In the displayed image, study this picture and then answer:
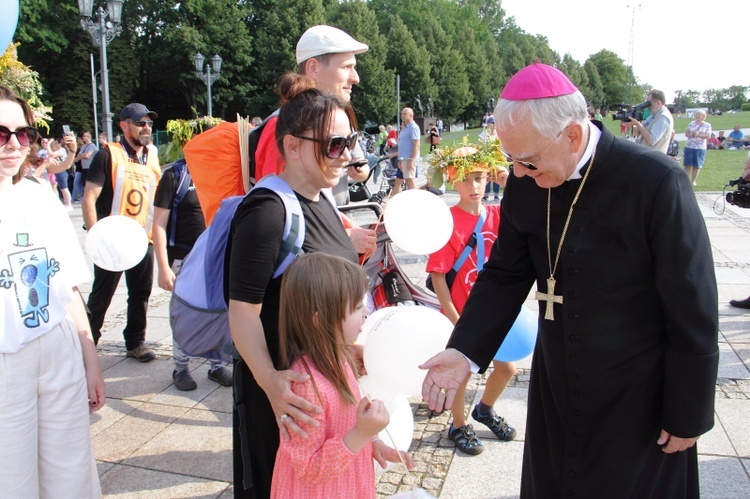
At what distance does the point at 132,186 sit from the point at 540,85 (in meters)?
4.01

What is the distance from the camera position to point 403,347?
229cm

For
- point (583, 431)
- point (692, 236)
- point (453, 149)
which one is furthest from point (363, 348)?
point (453, 149)

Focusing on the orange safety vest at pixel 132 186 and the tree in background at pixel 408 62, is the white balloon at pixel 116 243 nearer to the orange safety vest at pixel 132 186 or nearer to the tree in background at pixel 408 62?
the orange safety vest at pixel 132 186

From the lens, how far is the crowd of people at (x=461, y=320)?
6.04ft

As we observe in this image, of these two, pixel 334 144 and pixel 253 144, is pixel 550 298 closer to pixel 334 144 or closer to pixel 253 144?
pixel 334 144

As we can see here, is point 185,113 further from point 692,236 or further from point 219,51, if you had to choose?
point 692,236

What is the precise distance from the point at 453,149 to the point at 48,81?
155 ft

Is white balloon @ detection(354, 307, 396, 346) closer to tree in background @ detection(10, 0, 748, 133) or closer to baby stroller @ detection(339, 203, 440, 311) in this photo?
baby stroller @ detection(339, 203, 440, 311)

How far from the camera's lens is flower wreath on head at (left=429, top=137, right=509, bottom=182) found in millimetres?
3852

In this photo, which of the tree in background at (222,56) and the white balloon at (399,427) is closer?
the white balloon at (399,427)

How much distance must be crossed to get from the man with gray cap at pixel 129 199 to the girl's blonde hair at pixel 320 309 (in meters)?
3.42

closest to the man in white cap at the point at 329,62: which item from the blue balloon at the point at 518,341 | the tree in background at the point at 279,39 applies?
the blue balloon at the point at 518,341

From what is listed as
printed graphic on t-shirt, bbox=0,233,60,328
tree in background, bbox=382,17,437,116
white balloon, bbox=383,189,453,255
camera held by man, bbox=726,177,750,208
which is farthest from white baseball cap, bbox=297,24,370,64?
tree in background, bbox=382,17,437,116

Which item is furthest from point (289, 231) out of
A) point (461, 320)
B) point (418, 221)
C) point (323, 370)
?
point (418, 221)
